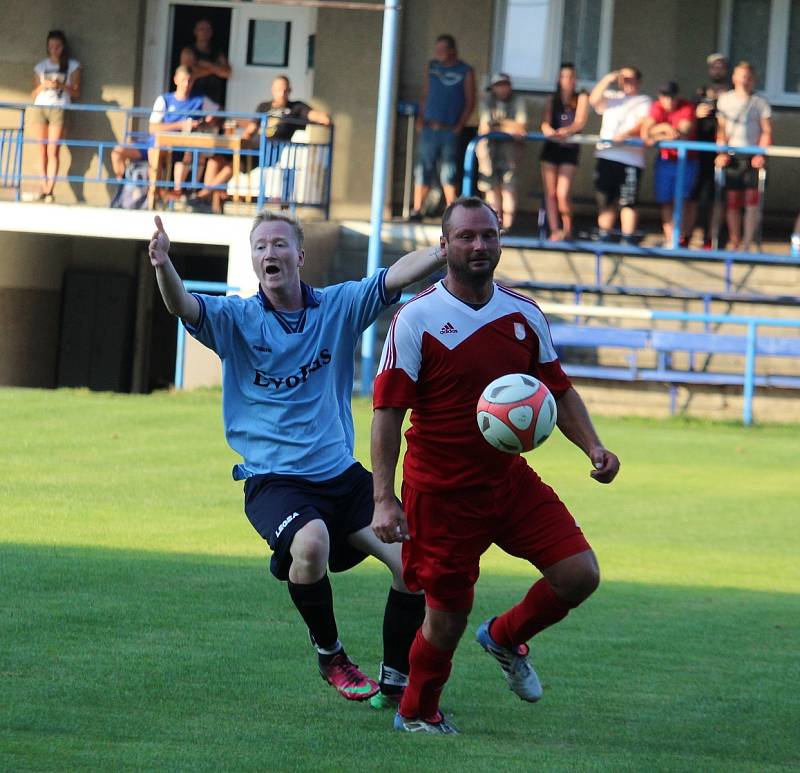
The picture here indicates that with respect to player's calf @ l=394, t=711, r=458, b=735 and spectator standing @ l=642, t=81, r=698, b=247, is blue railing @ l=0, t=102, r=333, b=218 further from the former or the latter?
player's calf @ l=394, t=711, r=458, b=735

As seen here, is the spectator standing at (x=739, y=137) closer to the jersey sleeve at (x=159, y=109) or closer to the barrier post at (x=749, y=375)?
the barrier post at (x=749, y=375)

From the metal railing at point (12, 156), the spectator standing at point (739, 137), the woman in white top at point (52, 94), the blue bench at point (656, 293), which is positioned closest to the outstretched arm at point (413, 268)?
the blue bench at point (656, 293)

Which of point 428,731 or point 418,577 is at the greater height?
point 418,577

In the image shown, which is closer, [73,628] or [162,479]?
[73,628]

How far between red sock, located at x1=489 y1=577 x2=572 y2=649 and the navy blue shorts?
754mm

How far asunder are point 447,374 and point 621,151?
15221mm

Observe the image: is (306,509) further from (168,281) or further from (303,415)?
(168,281)

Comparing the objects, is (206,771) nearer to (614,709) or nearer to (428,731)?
(428,731)

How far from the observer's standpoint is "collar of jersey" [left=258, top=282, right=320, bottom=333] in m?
6.62

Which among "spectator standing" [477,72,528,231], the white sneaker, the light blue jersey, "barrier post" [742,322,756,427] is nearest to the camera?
the white sneaker

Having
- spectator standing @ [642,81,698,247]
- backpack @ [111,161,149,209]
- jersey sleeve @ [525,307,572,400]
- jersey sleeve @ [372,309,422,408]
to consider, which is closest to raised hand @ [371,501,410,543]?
jersey sleeve @ [372,309,422,408]

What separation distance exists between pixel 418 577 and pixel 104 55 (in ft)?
64.1

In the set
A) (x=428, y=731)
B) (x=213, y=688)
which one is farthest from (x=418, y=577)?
(x=213, y=688)

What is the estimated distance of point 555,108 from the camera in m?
20.8
